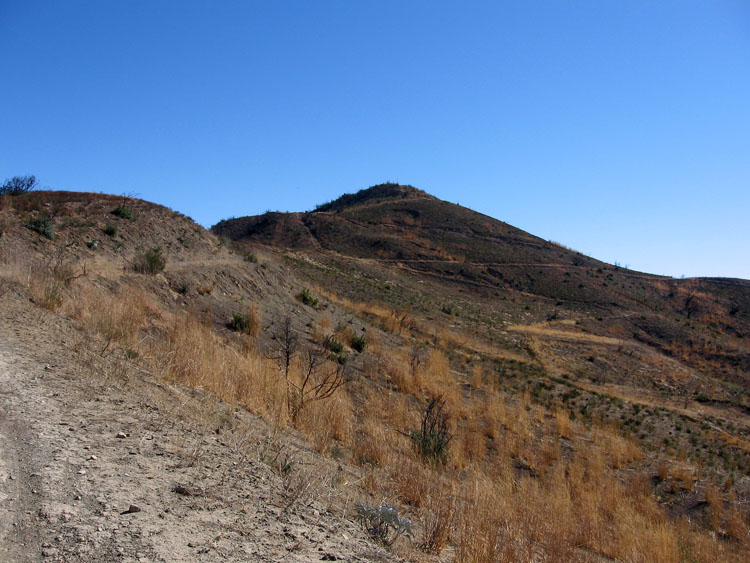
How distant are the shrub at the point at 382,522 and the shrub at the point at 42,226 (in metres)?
13.6

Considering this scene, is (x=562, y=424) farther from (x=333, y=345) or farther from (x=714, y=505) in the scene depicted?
(x=333, y=345)

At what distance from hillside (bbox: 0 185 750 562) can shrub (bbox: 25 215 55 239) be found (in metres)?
0.09

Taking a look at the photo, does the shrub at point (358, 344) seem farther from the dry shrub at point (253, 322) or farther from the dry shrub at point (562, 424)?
the dry shrub at point (562, 424)

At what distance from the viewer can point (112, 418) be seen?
444 centimetres

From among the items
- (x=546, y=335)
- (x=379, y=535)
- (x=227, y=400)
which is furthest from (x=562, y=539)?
(x=546, y=335)

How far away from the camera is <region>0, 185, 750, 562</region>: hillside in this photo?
334 cm

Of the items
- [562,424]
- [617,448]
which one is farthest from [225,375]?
[617,448]

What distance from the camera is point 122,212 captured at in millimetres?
18109

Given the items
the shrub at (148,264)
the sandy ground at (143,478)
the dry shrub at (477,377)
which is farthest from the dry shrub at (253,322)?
the sandy ground at (143,478)

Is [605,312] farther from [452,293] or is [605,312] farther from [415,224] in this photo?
[415,224]

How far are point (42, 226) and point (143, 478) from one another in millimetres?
13261

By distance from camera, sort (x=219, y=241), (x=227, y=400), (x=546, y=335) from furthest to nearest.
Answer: (x=546, y=335)
(x=219, y=241)
(x=227, y=400)

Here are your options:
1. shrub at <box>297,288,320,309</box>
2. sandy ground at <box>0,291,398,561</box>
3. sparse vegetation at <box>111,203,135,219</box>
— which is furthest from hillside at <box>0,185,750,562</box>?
sparse vegetation at <box>111,203,135,219</box>

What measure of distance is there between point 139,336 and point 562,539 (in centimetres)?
721
